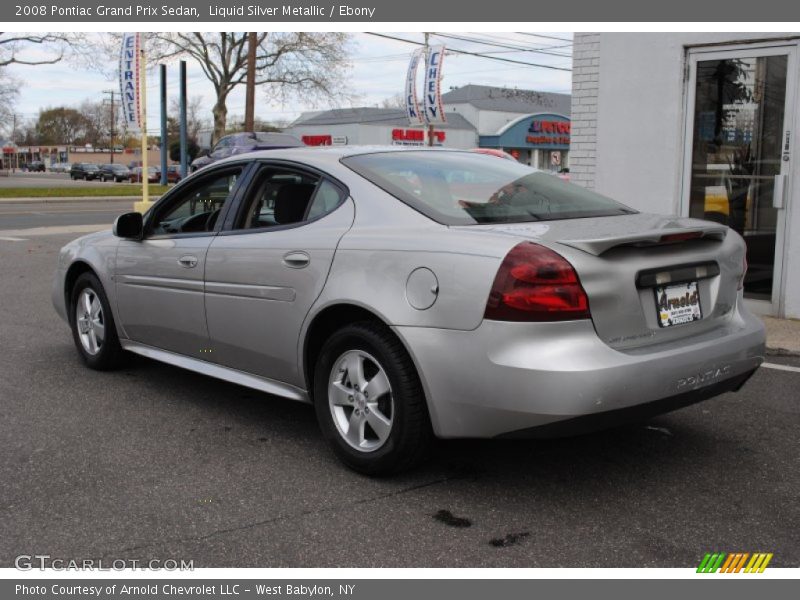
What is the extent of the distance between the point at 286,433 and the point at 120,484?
3.30 feet

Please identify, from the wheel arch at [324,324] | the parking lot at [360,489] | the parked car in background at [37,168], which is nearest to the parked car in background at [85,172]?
the parked car in background at [37,168]

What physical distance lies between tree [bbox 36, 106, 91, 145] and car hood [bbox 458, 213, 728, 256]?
447 feet

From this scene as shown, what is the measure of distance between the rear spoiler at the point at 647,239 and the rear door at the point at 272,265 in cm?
119

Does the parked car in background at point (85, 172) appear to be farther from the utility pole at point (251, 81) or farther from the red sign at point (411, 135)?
the utility pole at point (251, 81)

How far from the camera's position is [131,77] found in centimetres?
1800

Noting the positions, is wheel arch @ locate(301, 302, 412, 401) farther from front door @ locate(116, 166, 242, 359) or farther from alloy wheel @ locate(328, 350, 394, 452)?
front door @ locate(116, 166, 242, 359)

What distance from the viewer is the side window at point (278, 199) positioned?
14.6 ft

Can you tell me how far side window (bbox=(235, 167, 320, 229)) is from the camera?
14.6ft

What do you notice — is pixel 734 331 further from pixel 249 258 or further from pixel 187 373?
pixel 187 373

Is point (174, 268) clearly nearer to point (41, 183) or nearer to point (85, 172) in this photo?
point (41, 183)

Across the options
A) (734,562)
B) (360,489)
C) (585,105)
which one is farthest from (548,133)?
(734,562)

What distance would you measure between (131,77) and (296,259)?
15.4 metres

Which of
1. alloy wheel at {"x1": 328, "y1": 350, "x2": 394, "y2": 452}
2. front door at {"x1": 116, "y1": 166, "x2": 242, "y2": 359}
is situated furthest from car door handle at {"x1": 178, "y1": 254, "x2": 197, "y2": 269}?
alloy wheel at {"x1": 328, "y1": 350, "x2": 394, "y2": 452}

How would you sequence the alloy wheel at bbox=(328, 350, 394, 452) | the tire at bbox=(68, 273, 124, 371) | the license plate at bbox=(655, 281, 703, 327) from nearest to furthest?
the license plate at bbox=(655, 281, 703, 327)
the alloy wheel at bbox=(328, 350, 394, 452)
the tire at bbox=(68, 273, 124, 371)
